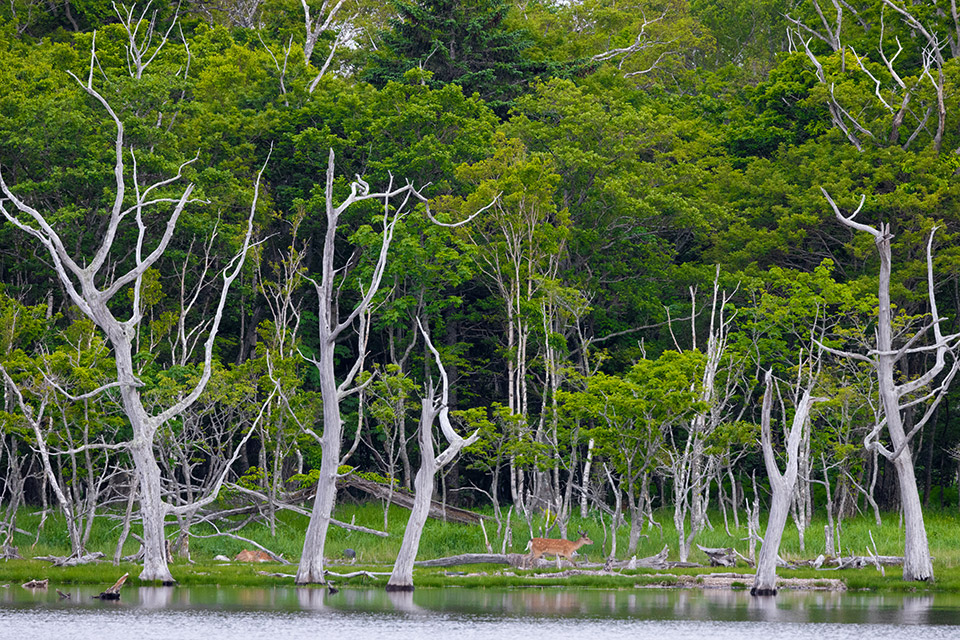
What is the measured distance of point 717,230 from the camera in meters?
45.3

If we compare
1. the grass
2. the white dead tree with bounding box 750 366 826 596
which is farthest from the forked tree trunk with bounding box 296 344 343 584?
the white dead tree with bounding box 750 366 826 596

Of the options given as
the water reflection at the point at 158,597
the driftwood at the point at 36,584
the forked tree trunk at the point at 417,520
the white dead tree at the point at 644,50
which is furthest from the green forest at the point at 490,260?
the forked tree trunk at the point at 417,520

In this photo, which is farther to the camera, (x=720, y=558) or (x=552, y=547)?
(x=720, y=558)

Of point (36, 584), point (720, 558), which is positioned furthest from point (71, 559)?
point (720, 558)

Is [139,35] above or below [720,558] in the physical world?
above

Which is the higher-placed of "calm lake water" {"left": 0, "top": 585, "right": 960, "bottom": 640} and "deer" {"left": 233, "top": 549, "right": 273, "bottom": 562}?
"deer" {"left": 233, "top": 549, "right": 273, "bottom": 562}

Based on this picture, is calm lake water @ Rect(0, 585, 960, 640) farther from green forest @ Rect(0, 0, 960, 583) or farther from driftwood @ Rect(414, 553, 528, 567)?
green forest @ Rect(0, 0, 960, 583)

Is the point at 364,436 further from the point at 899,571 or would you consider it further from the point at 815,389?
the point at 899,571

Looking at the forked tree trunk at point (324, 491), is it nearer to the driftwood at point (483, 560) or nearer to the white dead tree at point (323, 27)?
the driftwood at point (483, 560)

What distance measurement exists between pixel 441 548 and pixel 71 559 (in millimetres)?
10042

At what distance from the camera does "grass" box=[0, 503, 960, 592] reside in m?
28.1

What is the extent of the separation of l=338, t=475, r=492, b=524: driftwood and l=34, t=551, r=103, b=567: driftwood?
8954 mm

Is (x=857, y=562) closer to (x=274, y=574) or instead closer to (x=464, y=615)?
(x=464, y=615)

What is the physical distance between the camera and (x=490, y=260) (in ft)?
133
